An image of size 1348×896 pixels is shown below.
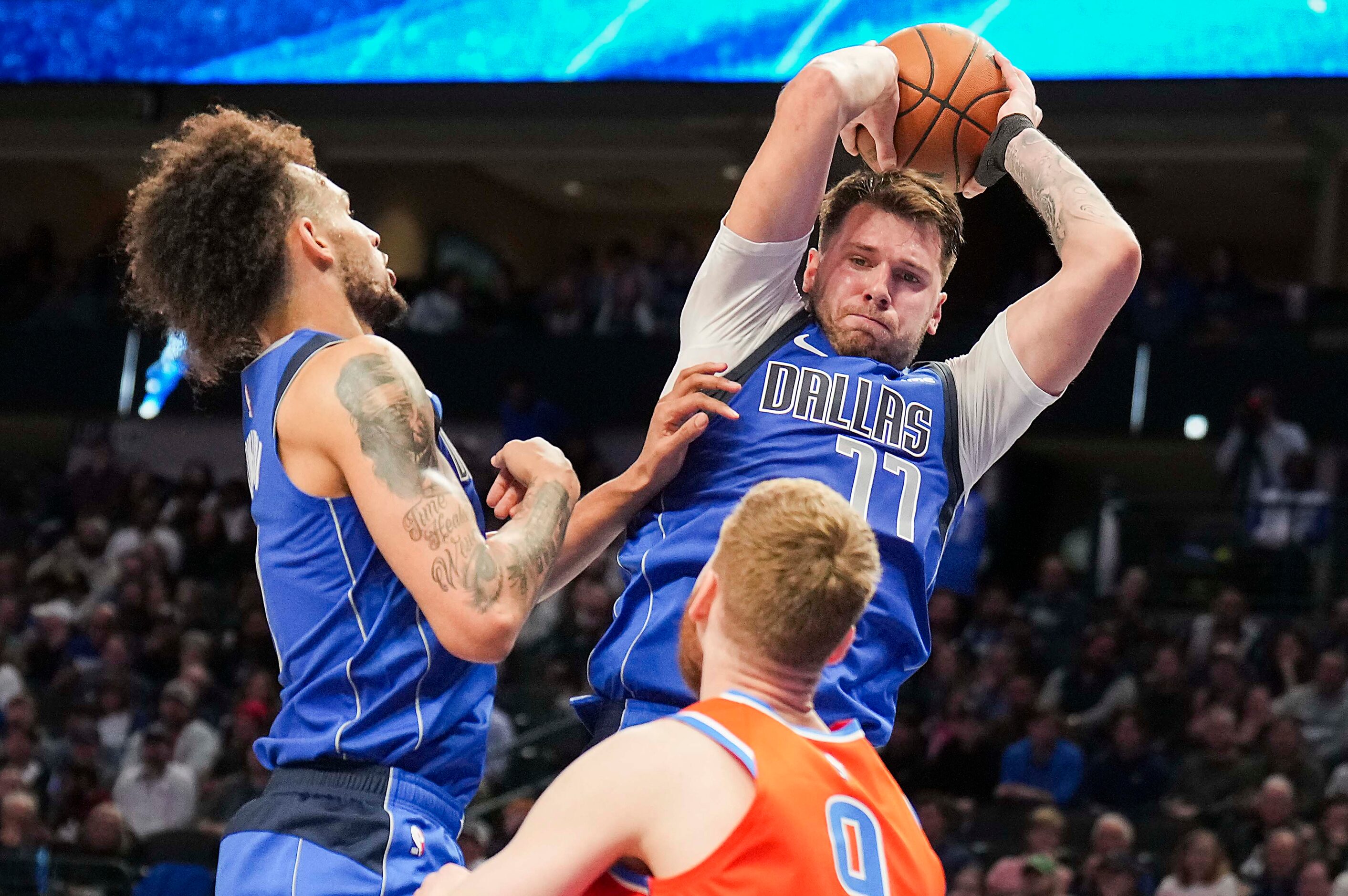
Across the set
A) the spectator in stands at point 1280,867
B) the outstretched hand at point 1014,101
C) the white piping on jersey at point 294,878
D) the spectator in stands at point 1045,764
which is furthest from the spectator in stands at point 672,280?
the white piping on jersey at point 294,878

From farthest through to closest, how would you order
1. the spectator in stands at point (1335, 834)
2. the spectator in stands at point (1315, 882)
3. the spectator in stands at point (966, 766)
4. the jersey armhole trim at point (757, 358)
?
the spectator in stands at point (966, 766), the spectator in stands at point (1335, 834), the spectator in stands at point (1315, 882), the jersey armhole trim at point (757, 358)

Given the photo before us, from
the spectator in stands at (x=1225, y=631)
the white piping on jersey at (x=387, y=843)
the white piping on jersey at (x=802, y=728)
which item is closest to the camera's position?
the white piping on jersey at (x=802, y=728)

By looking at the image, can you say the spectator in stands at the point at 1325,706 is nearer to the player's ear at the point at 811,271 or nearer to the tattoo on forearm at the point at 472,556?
the player's ear at the point at 811,271

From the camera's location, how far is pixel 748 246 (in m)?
3.32

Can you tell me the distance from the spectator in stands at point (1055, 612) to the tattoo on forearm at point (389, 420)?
994 cm

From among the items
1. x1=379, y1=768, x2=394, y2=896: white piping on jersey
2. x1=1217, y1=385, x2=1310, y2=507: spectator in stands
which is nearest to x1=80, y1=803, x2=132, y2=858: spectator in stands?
x1=379, y1=768, x2=394, y2=896: white piping on jersey

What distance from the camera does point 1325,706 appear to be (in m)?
10.2

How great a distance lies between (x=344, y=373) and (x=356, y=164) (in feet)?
60.4

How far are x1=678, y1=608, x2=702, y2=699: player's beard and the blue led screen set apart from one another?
9456 millimetres

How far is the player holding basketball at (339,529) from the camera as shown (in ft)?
8.76

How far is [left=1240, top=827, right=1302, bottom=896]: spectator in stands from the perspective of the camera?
838cm

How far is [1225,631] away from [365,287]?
31.2 feet

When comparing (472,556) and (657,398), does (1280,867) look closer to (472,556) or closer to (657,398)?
(472,556)

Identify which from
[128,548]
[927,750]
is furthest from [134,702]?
[927,750]
